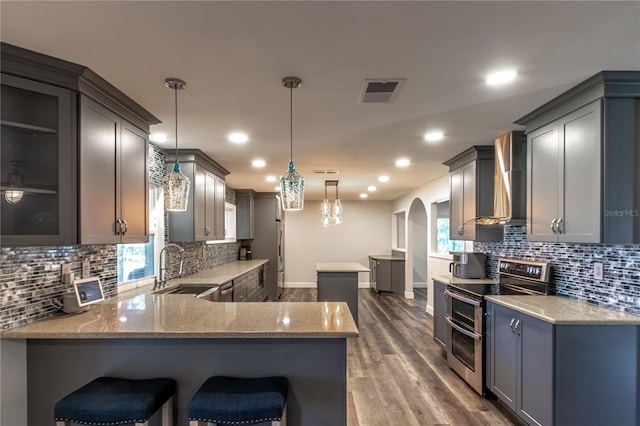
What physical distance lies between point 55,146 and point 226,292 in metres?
2.62

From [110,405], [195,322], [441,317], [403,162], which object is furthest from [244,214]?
[110,405]

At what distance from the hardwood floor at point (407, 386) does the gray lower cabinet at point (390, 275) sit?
2750 mm

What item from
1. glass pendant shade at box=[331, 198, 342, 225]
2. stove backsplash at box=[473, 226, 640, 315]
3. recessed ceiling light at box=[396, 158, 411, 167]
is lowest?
stove backsplash at box=[473, 226, 640, 315]

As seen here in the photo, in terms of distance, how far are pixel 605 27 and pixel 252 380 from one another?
96.1 inches

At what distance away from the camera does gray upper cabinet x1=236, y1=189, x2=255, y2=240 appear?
7293mm

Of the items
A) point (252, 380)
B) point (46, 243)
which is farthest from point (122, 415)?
point (46, 243)

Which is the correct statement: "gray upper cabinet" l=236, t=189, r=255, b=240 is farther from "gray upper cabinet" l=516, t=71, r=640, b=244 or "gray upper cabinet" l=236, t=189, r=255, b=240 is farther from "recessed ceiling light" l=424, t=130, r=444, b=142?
"gray upper cabinet" l=516, t=71, r=640, b=244

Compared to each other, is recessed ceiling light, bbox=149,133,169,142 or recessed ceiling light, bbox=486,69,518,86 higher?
recessed ceiling light, bbox=486,69,518,86

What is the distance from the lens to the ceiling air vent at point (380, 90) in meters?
2.20

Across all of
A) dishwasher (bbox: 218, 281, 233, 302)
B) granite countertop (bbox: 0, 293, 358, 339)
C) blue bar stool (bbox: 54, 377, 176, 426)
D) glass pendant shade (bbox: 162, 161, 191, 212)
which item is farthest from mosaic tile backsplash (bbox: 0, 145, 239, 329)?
dishwasher (bbox: 218, 281, 233, 302)

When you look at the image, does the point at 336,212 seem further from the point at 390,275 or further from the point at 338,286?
the point at 390,275

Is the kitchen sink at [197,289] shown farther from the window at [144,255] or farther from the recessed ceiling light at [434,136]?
the recessed ceiling light at [434,136]

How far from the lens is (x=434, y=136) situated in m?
3.46

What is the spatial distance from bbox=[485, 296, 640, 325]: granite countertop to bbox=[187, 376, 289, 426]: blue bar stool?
5.91ft
